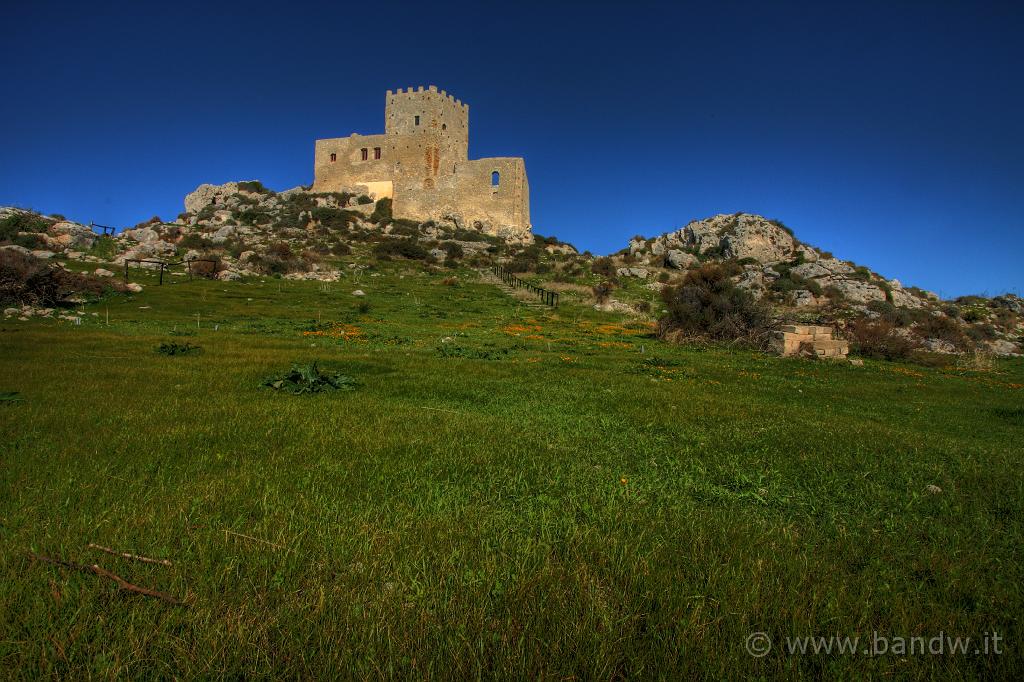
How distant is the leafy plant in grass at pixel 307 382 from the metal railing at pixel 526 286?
21814 millimetres

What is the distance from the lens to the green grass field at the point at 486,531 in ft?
6.83

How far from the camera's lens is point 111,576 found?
237cm

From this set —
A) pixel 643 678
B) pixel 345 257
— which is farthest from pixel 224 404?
pixel 345 257

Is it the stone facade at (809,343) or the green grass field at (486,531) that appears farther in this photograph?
the stone facade at (809,343)

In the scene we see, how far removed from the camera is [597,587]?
2518 mm

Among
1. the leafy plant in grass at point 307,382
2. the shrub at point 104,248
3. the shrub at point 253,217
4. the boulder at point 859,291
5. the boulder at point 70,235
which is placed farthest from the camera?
the shrub at point 253,217

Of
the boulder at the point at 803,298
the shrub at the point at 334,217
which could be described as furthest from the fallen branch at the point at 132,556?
the shrub at the point at 334,217

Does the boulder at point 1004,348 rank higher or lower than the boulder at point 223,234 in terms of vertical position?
lower

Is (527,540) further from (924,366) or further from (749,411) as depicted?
(924,366)

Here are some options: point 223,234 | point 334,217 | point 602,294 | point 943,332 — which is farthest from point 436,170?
point 943,332

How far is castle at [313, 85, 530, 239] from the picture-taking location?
211ft

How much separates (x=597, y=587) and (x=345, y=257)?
4739 centimetres

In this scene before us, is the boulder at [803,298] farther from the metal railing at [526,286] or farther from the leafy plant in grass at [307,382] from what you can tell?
the leafy plant in grass at [307,382]

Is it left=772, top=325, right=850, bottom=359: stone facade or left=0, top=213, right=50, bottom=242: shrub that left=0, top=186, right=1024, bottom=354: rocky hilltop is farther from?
left=772, top=325, right=850, bottom=359: stone facade
